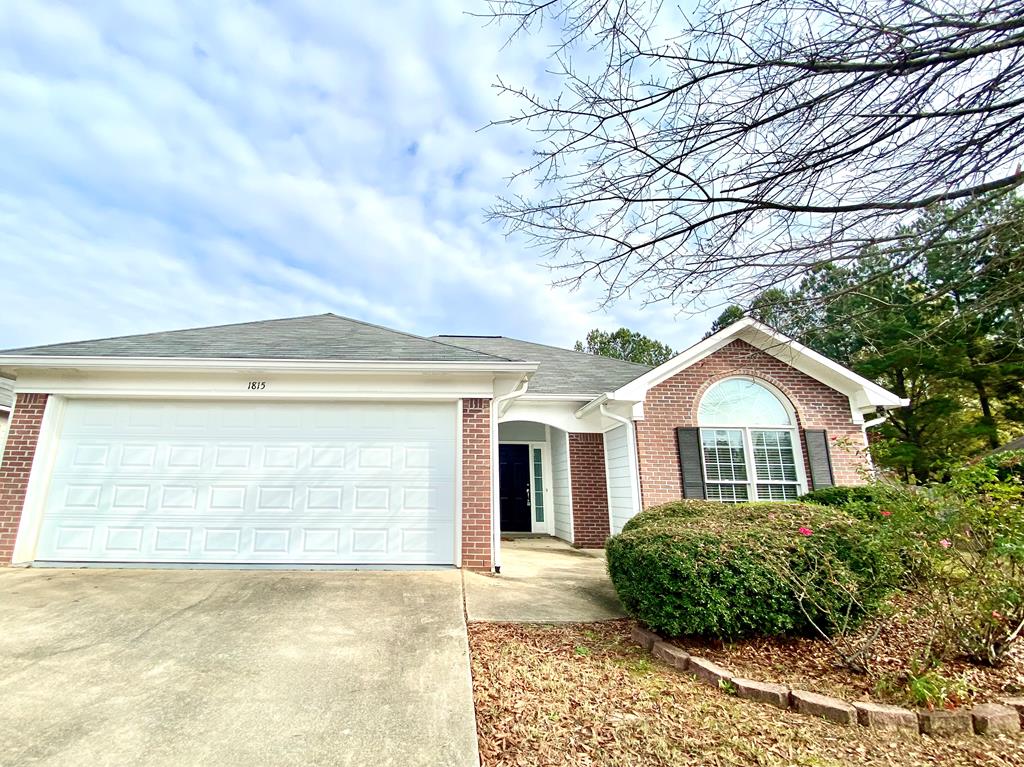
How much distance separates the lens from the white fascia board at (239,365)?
262 inches

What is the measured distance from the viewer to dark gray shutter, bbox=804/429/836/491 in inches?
371

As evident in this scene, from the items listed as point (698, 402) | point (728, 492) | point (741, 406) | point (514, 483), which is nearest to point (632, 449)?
point (698, 402)

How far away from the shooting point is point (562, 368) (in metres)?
12.8

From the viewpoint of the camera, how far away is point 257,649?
3.92 m

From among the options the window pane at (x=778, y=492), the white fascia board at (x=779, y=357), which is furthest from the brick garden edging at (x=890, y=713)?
the window pane at (x=778, y=492)

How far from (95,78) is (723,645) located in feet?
31.1

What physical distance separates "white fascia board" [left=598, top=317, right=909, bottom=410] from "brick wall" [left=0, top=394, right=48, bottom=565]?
30.3 ft

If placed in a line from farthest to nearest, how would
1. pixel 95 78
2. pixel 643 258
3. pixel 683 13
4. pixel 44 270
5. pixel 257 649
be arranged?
pixel 44 270, pixel 95 78, pixel 257 649, pixel 643 258, pixel 683 13

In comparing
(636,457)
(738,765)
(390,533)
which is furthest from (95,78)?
(636,457)

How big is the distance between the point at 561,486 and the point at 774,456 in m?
4.72

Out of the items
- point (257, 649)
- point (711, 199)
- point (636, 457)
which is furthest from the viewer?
point (636, 457)

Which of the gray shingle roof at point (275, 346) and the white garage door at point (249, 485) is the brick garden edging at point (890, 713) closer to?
the white garage door at point (249, 485)

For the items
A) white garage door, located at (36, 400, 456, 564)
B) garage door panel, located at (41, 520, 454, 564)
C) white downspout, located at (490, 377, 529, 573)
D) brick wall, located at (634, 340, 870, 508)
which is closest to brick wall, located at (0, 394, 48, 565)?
white garage door, located at (36, 400, 456, 564)

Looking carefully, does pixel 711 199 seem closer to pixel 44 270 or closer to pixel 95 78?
pixel 95 78
